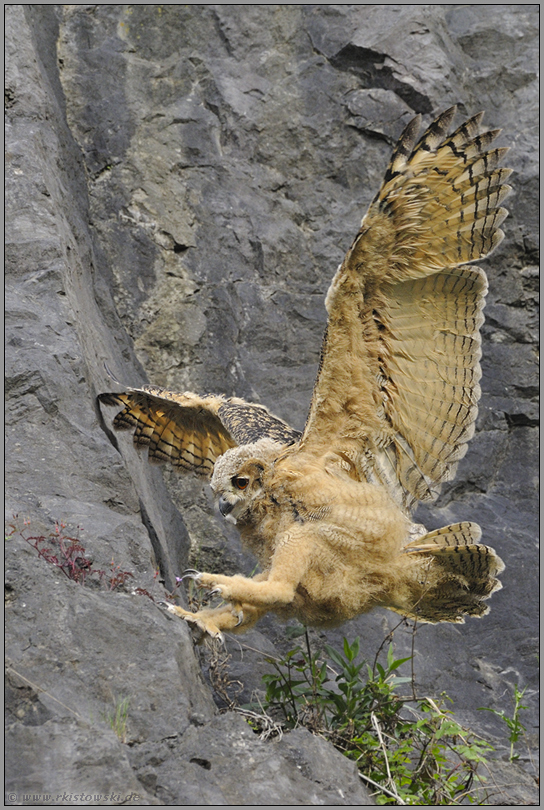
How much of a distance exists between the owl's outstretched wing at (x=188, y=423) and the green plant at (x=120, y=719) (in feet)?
6.57

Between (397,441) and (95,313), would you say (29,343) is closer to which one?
(95,313)

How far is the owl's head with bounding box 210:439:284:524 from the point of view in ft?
14.4

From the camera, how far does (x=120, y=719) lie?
311 cm

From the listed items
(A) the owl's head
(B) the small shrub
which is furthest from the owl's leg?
(B) the small shrub

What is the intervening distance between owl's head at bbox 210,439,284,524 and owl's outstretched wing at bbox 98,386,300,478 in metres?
0.44

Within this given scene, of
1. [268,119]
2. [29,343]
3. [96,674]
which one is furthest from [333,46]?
[96,674]

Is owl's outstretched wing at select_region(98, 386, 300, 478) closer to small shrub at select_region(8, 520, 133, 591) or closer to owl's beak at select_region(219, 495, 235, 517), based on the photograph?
owl's beak at select_region(219, 495, 235, 517)

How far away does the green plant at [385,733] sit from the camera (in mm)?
4062

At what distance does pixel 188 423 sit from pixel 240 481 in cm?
120

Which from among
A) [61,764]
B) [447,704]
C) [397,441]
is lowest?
[447,704]

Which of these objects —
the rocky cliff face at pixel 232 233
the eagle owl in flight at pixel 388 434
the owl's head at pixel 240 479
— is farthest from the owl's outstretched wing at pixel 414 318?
the rocky cliff face at pixel 232 233

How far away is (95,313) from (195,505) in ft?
5.06

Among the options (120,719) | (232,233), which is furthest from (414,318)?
(232,233)

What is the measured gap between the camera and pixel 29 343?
4578 mm
